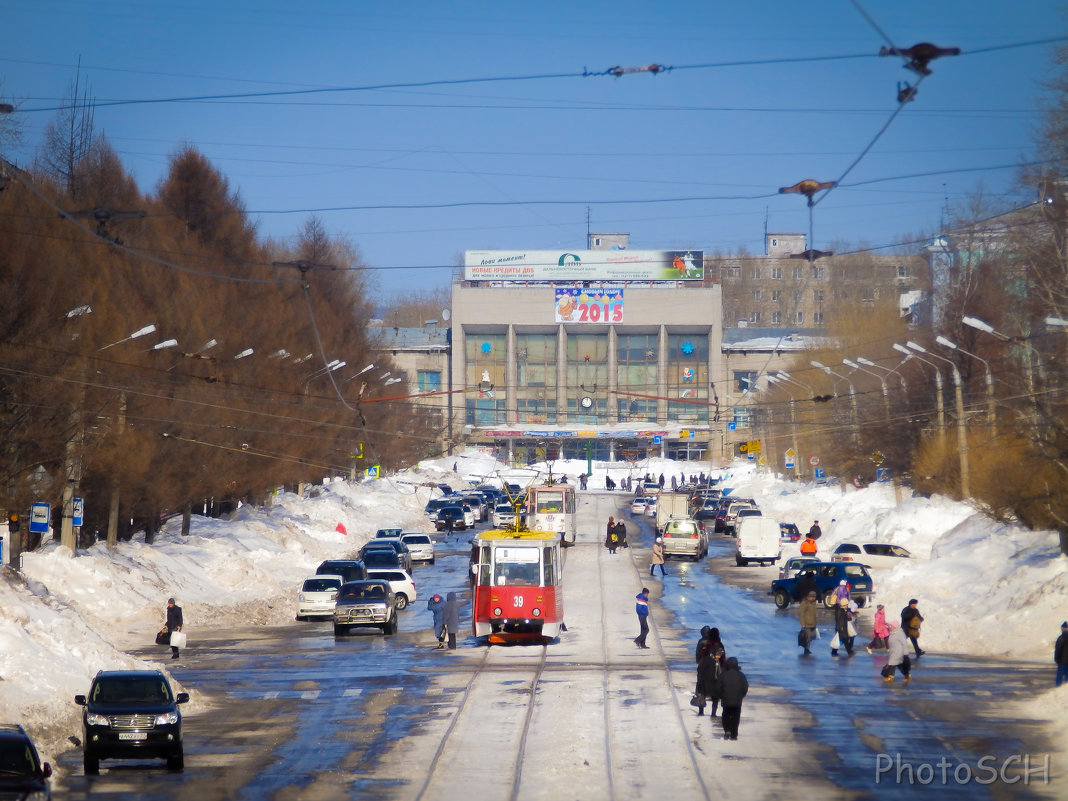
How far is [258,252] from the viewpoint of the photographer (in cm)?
6656

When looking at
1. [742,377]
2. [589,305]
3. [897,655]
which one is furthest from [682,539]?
[742,377]

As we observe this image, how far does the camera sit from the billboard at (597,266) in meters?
129

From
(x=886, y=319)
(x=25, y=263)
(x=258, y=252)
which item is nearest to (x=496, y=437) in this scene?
(x=886, y=319)

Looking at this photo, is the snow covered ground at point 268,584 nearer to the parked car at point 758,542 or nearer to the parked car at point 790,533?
the parked car at point 790,533

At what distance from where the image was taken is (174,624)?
30.1m

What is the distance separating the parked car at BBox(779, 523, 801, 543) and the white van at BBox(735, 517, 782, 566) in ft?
31.3

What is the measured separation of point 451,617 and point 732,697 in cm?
1225

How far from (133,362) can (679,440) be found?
93.3 metres

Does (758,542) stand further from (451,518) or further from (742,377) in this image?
(742,377)

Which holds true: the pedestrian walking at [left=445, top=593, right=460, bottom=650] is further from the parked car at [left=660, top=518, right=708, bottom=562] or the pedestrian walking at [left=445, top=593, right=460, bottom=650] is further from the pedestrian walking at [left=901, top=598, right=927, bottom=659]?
the parked car at [left=660, top=518, right=708, bottom=562]

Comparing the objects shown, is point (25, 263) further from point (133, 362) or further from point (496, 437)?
point (496, 437)

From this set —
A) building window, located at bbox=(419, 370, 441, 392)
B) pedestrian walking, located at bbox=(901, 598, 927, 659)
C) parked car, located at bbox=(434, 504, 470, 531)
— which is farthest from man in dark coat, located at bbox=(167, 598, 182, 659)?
building window, located at bbox=(419, 370, 441, 392)

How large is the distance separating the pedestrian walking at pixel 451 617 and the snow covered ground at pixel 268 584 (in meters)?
6.34

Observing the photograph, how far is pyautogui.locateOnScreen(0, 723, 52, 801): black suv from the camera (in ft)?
43.0
